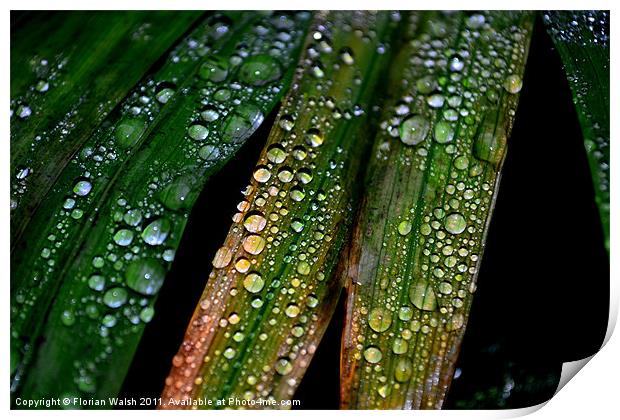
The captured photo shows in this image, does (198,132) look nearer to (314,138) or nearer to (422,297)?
(314,138)

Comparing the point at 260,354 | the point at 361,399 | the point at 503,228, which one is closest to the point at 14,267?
the point at 260,354

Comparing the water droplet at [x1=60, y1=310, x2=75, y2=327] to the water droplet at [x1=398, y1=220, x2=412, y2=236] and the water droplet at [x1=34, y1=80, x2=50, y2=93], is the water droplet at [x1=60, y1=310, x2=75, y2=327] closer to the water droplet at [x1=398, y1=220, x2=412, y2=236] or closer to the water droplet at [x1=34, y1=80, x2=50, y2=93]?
the water droplet at [x1=34, y1=80, x2=50, y2=93]

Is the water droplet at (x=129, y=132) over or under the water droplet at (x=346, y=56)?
under

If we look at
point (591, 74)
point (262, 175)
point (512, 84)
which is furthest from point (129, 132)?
point (591, 74)

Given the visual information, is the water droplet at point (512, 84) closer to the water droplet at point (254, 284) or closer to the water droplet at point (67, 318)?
the water droplet at point (254, 284)

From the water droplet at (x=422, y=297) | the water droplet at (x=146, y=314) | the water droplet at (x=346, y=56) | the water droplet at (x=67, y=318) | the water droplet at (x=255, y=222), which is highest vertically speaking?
the water droplet at (x=346, y=56)

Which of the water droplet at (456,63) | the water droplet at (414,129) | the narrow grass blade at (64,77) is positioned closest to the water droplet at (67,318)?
the narrow grass blade at (64,77)

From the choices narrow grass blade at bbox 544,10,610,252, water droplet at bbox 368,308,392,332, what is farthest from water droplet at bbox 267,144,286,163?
narrow grass blade at bbox 544,10,610,252
